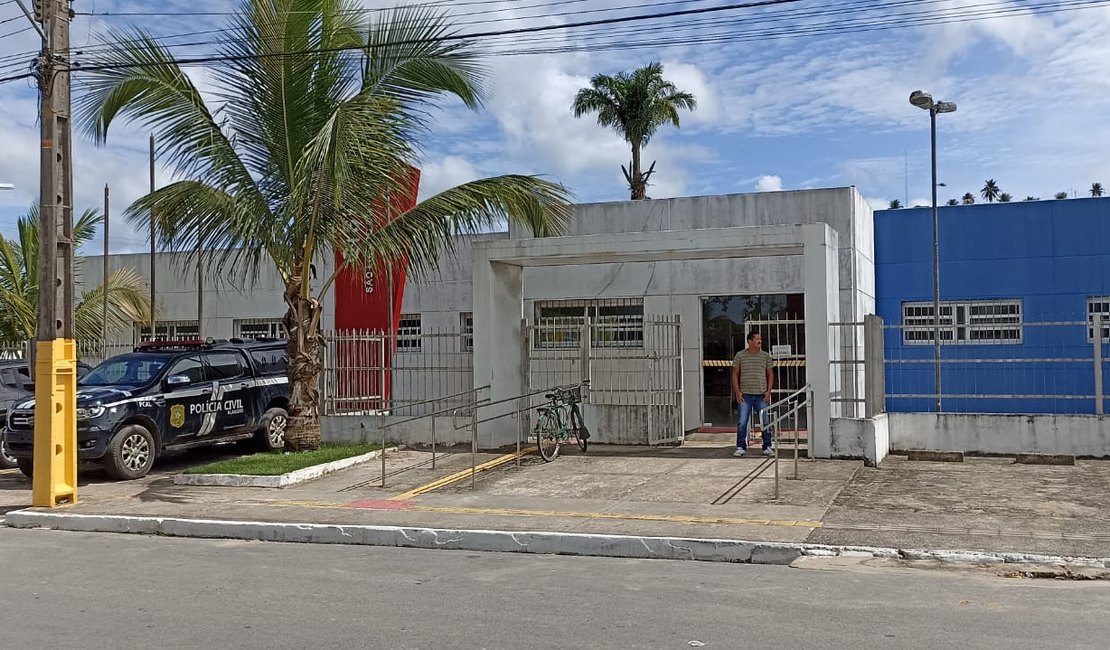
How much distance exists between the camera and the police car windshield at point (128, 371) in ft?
47.0

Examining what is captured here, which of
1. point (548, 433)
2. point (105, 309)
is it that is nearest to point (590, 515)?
point (548, 433)

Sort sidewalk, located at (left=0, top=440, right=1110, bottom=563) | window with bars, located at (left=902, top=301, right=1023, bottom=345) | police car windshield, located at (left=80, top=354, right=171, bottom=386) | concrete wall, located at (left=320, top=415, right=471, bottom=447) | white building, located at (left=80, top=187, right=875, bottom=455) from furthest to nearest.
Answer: window with bars, located at (left=902, top=301, right=1023, bottom=345)
concrete wall, located at (left=320, top=415, right=471, bottom=447)
white building, located at (left=80, top=187, right=875, bottom=455)
police car windshield, located at (left=80, top=354, right=171, bottom=386)
sidewalk, located at (left=0, top=440, right=1110, bottom=563)

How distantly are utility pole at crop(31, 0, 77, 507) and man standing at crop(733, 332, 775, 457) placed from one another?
8363 mm

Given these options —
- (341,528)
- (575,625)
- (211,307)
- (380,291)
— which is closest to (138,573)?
(341,528)

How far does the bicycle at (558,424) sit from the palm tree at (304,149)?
259 cm

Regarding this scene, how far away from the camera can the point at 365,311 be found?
62.8 feet

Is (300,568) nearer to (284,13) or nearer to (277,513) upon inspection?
(277,513)

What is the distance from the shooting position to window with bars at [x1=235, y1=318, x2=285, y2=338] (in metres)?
25.3

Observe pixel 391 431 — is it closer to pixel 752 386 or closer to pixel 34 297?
pixel 752 386

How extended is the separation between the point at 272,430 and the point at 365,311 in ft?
12.5

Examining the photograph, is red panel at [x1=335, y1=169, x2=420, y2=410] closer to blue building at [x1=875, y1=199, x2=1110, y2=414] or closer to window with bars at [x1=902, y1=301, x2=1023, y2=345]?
blue building at [x1=875, y1=199, x2=1110, y2=414]

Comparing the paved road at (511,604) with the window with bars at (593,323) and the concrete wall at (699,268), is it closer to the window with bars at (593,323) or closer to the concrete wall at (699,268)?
the window with bars at (593,323)

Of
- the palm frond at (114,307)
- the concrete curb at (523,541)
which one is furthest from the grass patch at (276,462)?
the palm frond at (114,307)

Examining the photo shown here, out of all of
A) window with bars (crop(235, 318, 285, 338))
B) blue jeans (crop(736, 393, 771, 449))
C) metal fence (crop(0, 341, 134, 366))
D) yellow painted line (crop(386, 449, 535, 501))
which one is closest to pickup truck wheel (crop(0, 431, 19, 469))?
metal fence (crop(0, 341, 134, 366))
